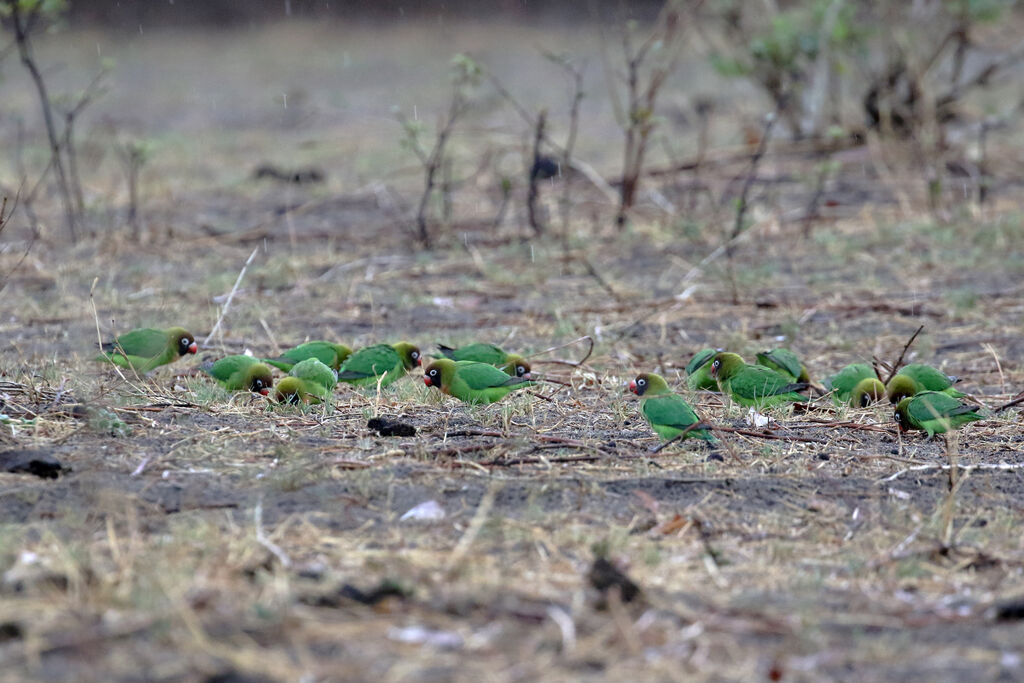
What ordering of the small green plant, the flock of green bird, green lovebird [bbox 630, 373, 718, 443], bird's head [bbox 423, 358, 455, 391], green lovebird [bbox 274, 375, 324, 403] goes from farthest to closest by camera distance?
the small green plant → bird's head [bbox 423, 358, 455, 391] → green lovebird [bbox 274, 375, 324, 403] → the flock of green bird → green lovebird [bbox 630, 373, 718, 443]

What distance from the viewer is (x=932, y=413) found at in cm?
378

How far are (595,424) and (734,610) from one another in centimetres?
159

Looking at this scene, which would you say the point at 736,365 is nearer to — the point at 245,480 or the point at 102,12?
the point at 245,480

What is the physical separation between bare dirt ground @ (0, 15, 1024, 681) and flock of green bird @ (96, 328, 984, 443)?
88mm

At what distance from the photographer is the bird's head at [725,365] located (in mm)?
4281

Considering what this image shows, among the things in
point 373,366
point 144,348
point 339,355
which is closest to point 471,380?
point 373,366

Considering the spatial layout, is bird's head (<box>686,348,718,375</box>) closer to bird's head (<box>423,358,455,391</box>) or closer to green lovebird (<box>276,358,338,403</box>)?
bird's head (<box>423,358,455,391</box>)

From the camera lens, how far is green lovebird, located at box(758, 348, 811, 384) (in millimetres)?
4356

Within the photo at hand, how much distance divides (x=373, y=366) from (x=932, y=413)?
209 cm

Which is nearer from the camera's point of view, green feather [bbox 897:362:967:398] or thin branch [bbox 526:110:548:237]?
green feather [bbox 897:362:967:398]

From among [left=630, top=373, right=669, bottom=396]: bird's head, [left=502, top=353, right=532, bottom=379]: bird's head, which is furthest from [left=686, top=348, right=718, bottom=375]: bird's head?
[left=502, top=353, right=532, bottom=379]: bird's head

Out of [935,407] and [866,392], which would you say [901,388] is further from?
[935,407]

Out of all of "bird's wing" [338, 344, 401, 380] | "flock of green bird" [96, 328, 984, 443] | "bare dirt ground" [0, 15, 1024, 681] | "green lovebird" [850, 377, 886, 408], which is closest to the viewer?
"bare dirt ground" [0, 15, 1024, 681]

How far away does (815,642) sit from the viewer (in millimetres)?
2414
